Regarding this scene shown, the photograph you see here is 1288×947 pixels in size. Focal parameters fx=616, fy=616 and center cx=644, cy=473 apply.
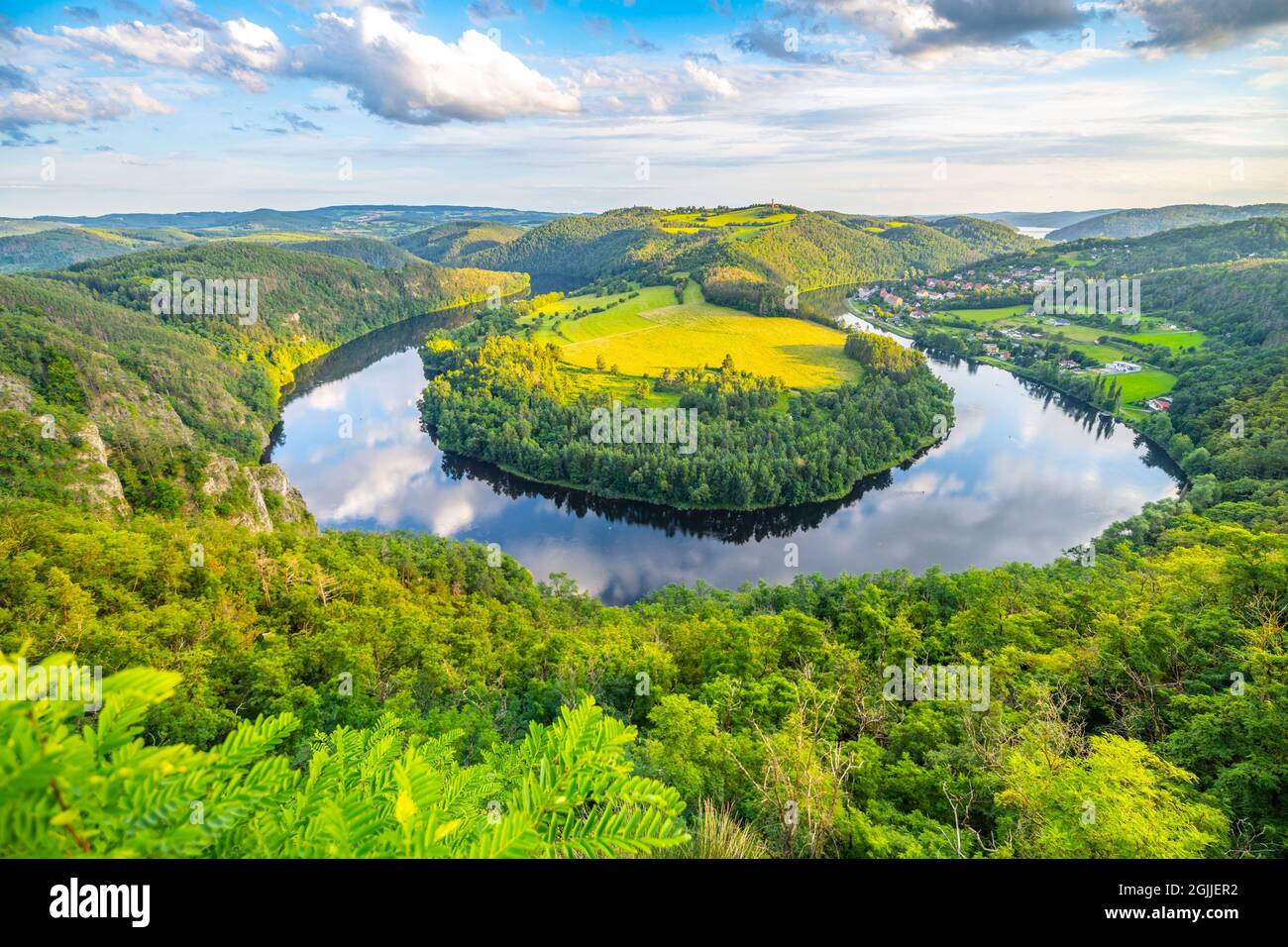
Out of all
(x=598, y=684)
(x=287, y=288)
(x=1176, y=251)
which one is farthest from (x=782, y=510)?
(x=1176, y=251)

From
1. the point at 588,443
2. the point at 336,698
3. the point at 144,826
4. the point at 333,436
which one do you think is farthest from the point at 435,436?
the point at 144,826

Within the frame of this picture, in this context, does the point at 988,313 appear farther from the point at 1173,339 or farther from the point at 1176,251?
the point at 1176,251

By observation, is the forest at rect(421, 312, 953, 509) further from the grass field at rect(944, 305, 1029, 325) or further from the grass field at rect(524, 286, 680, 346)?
the grass field at rect(944, 305, 1029, 325)

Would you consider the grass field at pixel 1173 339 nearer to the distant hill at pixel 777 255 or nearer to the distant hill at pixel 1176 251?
the distant hill at pixel 1176 251

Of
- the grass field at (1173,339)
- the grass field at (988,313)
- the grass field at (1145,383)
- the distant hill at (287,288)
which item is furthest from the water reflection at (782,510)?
the grass field at (988,313)

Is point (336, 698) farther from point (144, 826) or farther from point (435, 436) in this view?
point (435, 436)
